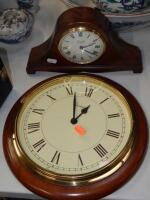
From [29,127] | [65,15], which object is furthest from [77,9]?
[29,127]

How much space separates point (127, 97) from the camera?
2.46 feet

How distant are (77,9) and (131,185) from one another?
34 centimetres

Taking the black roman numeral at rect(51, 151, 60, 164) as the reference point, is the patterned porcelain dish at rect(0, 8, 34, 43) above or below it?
above

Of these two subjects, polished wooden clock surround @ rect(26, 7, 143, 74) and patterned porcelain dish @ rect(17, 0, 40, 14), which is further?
patterned porcelain dish @ rect(17, 0, 40, 14)

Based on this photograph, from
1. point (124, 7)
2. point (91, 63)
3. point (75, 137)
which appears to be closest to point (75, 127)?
point (75, 137)

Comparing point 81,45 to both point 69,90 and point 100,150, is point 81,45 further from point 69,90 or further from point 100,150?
point 100,150

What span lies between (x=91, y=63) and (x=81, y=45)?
0.16 feet

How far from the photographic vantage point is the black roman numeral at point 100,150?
67 centimetres

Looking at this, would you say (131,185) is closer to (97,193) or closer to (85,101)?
(97,193)

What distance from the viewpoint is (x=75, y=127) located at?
71 centimetres

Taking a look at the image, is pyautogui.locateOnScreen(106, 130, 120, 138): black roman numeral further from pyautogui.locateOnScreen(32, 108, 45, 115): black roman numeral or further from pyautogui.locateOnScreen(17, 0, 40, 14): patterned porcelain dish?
pyautogui.locateOnScreen(17, 0, 40, 14): patterned porcelain dish

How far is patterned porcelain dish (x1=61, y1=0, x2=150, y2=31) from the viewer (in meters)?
0.78

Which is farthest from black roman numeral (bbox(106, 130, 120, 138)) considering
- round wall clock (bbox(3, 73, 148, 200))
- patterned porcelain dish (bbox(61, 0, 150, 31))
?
patterned porcelain dish (bbox(61, 0, 150, 31))

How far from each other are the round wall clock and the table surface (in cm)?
2
